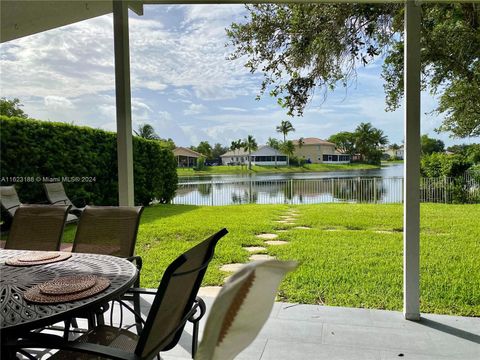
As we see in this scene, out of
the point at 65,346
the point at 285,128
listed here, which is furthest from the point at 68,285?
the point at 285,128

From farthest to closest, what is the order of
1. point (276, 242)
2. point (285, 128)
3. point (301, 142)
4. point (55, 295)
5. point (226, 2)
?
point (301, 142) → point (285, 128) → point (276, 242) → point (226, 2) → point (55, 295)

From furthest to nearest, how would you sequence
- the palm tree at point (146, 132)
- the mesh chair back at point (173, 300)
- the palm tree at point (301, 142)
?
the palm tree at point (146, 132), the palm tree at point (301, 142), the mesh chair back at point (173, 300)

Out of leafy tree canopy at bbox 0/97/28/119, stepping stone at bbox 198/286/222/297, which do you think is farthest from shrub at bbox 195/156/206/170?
stepping stone at bbox 198/286/222/297

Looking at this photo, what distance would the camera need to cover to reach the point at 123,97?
2.93 metres

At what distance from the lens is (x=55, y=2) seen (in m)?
3.37

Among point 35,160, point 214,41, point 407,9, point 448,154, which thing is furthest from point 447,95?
point 35,160

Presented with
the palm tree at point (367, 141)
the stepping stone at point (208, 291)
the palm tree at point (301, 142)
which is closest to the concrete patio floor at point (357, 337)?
the stepping stone at point (208, 291)

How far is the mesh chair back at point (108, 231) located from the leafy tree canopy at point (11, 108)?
4758 mm

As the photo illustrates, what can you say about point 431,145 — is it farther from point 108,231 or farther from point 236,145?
point 108,231

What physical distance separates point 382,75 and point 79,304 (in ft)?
16.2

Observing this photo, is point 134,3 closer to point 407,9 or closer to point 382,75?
point 407,9

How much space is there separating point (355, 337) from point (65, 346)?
1860 millimetres

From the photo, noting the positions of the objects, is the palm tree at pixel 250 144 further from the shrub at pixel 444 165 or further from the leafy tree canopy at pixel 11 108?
the leafy tree canopy at pixel 11 108

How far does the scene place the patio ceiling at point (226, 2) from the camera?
2643 mm
